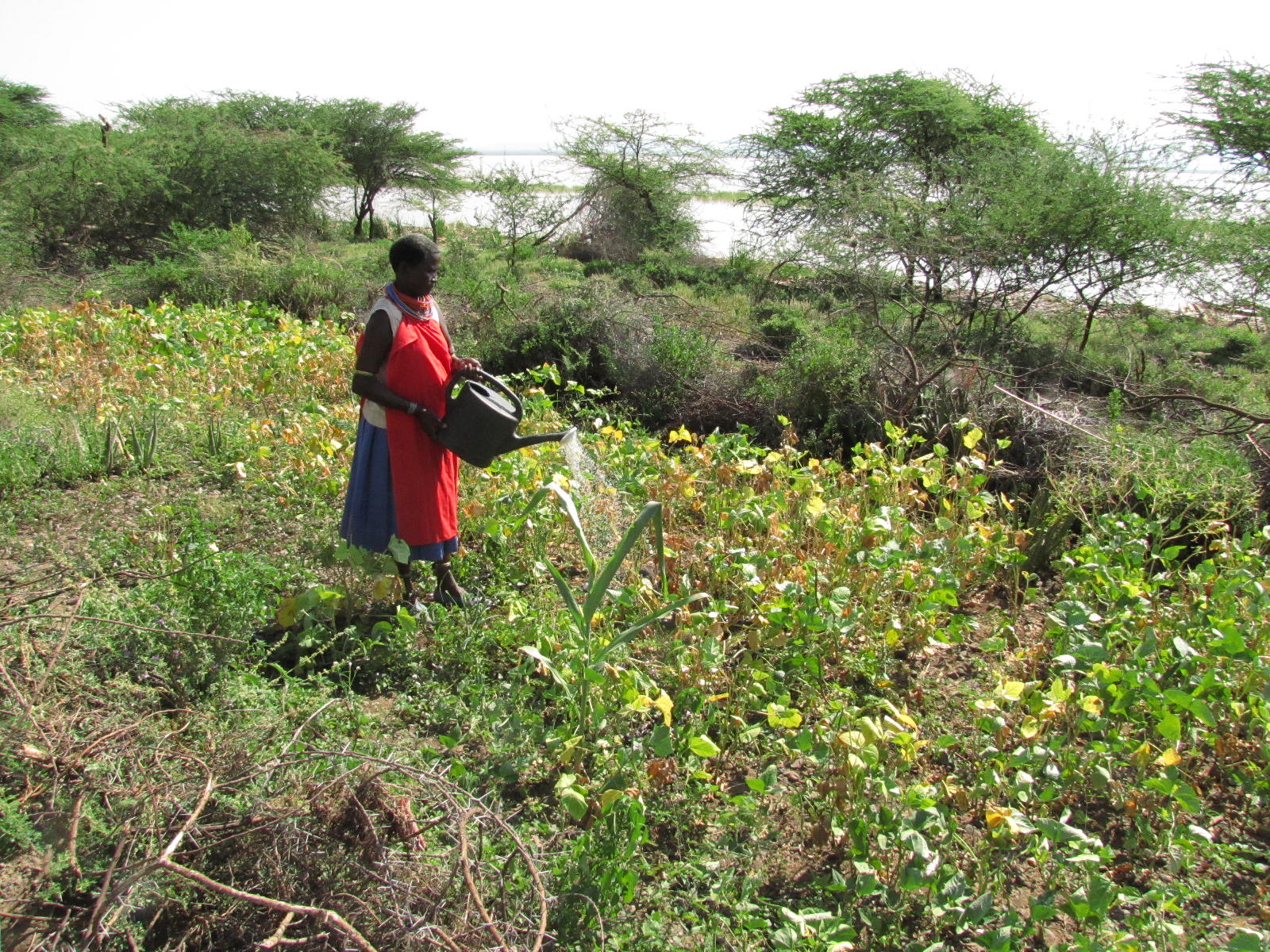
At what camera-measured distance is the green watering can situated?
2873 mm

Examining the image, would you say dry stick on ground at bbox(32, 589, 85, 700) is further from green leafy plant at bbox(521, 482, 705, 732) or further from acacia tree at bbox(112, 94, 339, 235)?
acacia tree at bbox(112, 94, 339, 235)

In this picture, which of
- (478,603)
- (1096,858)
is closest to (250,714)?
(478,603)

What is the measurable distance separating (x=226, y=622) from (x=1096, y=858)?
2452 millimetres

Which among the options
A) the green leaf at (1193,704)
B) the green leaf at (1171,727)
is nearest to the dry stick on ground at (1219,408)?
the green leaf at (1193,704)

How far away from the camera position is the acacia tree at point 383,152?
680 inches

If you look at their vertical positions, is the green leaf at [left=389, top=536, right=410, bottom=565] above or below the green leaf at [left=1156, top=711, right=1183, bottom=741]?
below

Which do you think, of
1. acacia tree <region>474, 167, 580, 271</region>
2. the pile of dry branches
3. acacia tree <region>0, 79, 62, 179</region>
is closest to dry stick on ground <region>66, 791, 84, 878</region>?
the pile of dry branches

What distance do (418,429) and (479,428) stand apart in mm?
237

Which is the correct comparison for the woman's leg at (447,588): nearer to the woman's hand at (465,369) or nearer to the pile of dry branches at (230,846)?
the woman's hand at (465,369)

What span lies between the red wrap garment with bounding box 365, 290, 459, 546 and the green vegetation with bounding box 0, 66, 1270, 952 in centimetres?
26

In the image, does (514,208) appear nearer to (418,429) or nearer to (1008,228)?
(1008,228)

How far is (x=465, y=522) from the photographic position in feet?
12.5

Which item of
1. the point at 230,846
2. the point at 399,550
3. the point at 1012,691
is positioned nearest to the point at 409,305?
the point at 399,550

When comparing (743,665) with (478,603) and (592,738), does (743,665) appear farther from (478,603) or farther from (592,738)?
(478,603)
